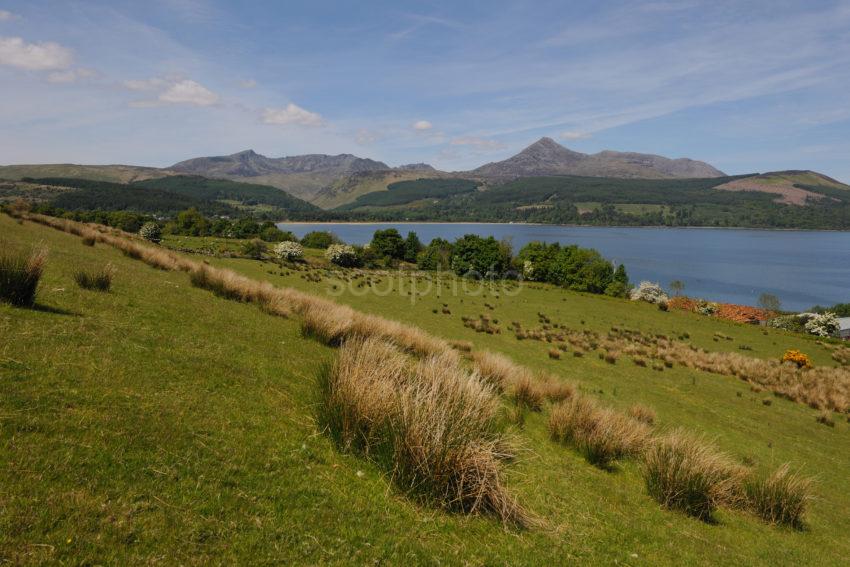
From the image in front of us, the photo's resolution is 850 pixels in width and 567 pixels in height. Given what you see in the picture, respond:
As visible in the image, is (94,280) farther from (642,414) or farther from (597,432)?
(642,414)

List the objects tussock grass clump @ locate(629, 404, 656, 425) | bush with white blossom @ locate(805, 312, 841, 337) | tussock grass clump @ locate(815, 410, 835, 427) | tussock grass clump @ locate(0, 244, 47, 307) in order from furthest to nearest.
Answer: bush with white blossom @ locate(805, 312, 841, 337)
tussock grass clump @ locate(815, 410, 835, 427)
tussock grass clump @ locate(629, 404, 656, 425)
tussock grass clump @ locate(0, 244, 47, 307)

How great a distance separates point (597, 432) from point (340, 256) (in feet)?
232

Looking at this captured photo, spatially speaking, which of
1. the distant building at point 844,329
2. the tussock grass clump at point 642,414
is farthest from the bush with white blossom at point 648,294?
the tussock grass clump at point 642,414

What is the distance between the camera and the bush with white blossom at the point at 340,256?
75.6 meters

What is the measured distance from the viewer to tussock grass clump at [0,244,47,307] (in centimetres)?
748

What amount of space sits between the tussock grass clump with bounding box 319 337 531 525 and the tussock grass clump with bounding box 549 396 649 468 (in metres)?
3.11

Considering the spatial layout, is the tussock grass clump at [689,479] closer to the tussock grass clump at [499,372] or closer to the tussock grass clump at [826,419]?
the tussock grass clump at [499,372]

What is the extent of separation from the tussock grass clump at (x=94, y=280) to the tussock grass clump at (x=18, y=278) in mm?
2268

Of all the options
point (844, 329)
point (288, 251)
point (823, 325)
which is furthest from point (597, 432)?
point (844, 329)

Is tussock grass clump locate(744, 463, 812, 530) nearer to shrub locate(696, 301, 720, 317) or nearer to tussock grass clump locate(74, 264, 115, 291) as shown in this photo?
tussock grass clump locate(74, 264, 115, 291)

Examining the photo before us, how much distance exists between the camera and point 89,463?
157 inches

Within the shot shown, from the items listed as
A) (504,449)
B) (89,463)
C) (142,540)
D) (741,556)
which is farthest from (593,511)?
(89,463)

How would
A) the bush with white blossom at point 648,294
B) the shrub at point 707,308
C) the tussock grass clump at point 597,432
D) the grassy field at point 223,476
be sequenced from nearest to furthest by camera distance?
the grassy field at point 223,476
the tussock grass clump at point 597,432
the shrub at point 707,308
the bush with white blossom at point 648,294

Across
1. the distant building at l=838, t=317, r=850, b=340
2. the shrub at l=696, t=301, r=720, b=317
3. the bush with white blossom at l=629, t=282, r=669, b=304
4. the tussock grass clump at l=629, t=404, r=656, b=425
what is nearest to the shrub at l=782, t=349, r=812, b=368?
the tussock grass clump at l=629, t=404, r=656, b=425
